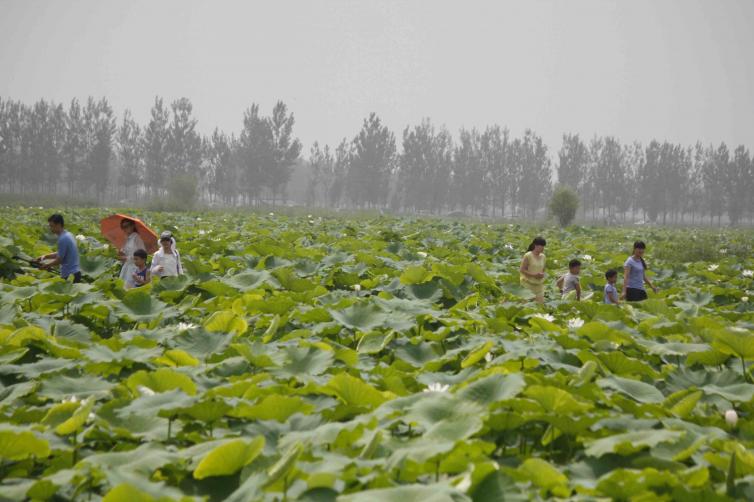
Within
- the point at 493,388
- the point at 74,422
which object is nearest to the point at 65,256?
the point at 74,422

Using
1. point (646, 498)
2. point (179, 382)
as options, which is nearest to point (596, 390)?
point (646, 498)

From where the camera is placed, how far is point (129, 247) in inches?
288

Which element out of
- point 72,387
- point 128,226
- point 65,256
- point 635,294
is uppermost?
point 128,226

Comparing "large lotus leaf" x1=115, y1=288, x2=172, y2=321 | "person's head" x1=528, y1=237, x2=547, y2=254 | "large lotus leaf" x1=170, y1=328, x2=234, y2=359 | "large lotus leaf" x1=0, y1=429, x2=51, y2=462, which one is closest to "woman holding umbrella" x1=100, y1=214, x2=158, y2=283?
"large lotus leaf" x1=115, y1=288, x2=172, y2=321

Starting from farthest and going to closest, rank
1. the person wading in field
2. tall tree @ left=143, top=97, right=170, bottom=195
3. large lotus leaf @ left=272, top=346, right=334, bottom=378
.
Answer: tall tree @ left=143, top=97, right=170, bottom=195 < the person wading in field < large lotus leaf @ left=272, top=346, right=334, bottom=378

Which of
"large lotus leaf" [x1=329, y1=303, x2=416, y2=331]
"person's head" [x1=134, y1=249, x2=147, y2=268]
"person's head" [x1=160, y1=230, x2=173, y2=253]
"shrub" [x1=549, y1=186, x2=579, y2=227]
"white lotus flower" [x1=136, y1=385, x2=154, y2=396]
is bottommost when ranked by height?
"white lotus flower" [x1=136, y1=385, x2=154, y2=396]

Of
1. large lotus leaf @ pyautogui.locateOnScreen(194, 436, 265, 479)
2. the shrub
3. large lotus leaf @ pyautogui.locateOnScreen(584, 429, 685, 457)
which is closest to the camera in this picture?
large lotus leaf @ pyautogui.locateOnScreen(194, 436, 265, 479)

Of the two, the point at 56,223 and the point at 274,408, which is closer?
the point at 274,408

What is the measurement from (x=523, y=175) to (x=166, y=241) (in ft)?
205

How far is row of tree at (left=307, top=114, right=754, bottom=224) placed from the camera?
62281 millimetres

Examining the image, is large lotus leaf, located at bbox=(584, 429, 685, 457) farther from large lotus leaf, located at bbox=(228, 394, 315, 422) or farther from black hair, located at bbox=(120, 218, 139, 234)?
black hair, located at bbox=(120, 218, 139, 234)

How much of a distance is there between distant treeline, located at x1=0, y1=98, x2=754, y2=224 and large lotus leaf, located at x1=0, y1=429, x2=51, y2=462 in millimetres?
49994

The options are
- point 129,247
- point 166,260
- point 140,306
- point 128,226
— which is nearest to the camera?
point 140,306

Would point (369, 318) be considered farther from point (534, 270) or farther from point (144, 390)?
point (534, 270)
